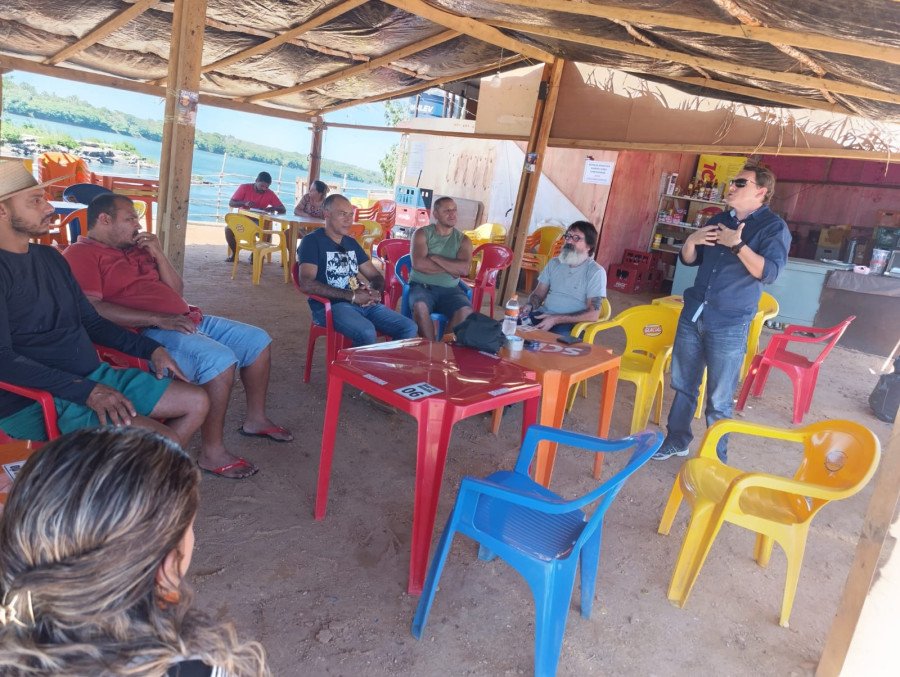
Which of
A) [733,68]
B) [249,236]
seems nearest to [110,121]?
[249,236]

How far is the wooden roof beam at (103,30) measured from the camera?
527cm

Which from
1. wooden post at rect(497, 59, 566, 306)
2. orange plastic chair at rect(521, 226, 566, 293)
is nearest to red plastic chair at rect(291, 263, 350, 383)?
wooden post at rect(497, 59, 566, 306)

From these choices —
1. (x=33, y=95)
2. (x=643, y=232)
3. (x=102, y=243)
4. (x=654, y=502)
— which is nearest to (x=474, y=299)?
(x=654, y=502)

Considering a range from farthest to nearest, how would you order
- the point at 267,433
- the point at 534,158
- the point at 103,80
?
the point at 103,80 < the point at 534,158 < the point at 267,433

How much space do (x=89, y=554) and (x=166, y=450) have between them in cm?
17

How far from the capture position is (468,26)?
17.7 ft

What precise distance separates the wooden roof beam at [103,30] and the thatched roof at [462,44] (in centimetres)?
2

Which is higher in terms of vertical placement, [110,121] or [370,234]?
[110,121]

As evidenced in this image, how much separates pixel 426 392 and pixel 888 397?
486 cm

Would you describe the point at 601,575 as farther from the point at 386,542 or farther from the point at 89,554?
the point at 89,554

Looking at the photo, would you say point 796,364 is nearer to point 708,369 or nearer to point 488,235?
point 708,369

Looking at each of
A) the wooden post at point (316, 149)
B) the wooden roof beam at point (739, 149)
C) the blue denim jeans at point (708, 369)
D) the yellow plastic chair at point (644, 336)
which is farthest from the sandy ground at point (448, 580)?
the wooden post at point (316, 149)

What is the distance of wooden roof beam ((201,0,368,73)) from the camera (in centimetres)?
507

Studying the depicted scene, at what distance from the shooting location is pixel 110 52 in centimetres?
694
